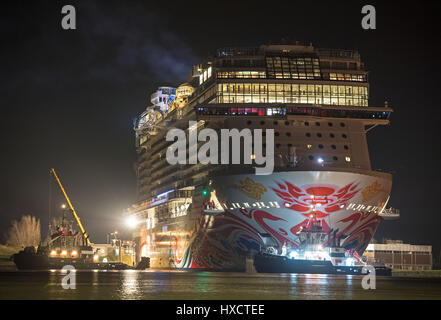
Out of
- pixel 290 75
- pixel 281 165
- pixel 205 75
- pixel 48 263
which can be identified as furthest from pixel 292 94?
pixel 48 263

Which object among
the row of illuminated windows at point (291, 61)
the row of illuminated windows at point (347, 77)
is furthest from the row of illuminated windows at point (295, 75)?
the row of illuminated windows at point (347, 77)

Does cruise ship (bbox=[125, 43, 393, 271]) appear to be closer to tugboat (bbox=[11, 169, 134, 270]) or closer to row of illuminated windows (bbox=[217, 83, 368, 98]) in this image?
row of illuminated windows (bbox=[217, 83, 368, 98])

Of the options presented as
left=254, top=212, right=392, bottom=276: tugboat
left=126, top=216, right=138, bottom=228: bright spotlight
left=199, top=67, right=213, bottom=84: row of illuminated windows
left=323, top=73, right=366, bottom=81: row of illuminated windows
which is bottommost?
left=254, top=212, right=392, bottom=276: tugboat

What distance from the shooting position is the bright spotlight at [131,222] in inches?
4555

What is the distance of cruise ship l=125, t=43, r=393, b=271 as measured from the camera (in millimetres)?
59750

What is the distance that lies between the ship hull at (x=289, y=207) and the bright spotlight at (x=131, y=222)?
166 feet

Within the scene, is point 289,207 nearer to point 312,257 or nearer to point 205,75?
point 312,257

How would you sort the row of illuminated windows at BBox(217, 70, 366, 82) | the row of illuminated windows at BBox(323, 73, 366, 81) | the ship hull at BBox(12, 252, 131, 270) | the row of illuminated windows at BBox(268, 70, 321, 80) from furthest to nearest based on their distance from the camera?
the ship hull at BBox(12, 252, 131, 270) → the row of illuminated windows at BBox(323, 73, 366, 81) → the row of illuminated windows at BBox(217, 70, 366, 82) → the row of illuminated windows at BBox(268, 70, 321, 80)

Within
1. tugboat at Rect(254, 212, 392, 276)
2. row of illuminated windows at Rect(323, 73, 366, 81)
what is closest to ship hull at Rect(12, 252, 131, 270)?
tugboat at Rect(254, 212, 392, 276)

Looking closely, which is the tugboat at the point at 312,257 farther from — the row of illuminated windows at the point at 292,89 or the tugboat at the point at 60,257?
the tugboat at the point at 60,257

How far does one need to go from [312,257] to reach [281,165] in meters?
11.2

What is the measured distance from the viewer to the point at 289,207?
59.4 metres

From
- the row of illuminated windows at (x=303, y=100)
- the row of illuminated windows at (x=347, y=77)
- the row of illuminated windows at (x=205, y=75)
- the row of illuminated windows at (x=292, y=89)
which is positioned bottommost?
the row of illuminated windows at (x=303, y=100)

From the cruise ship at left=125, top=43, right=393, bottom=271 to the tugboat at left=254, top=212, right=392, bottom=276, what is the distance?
54.0 inches
